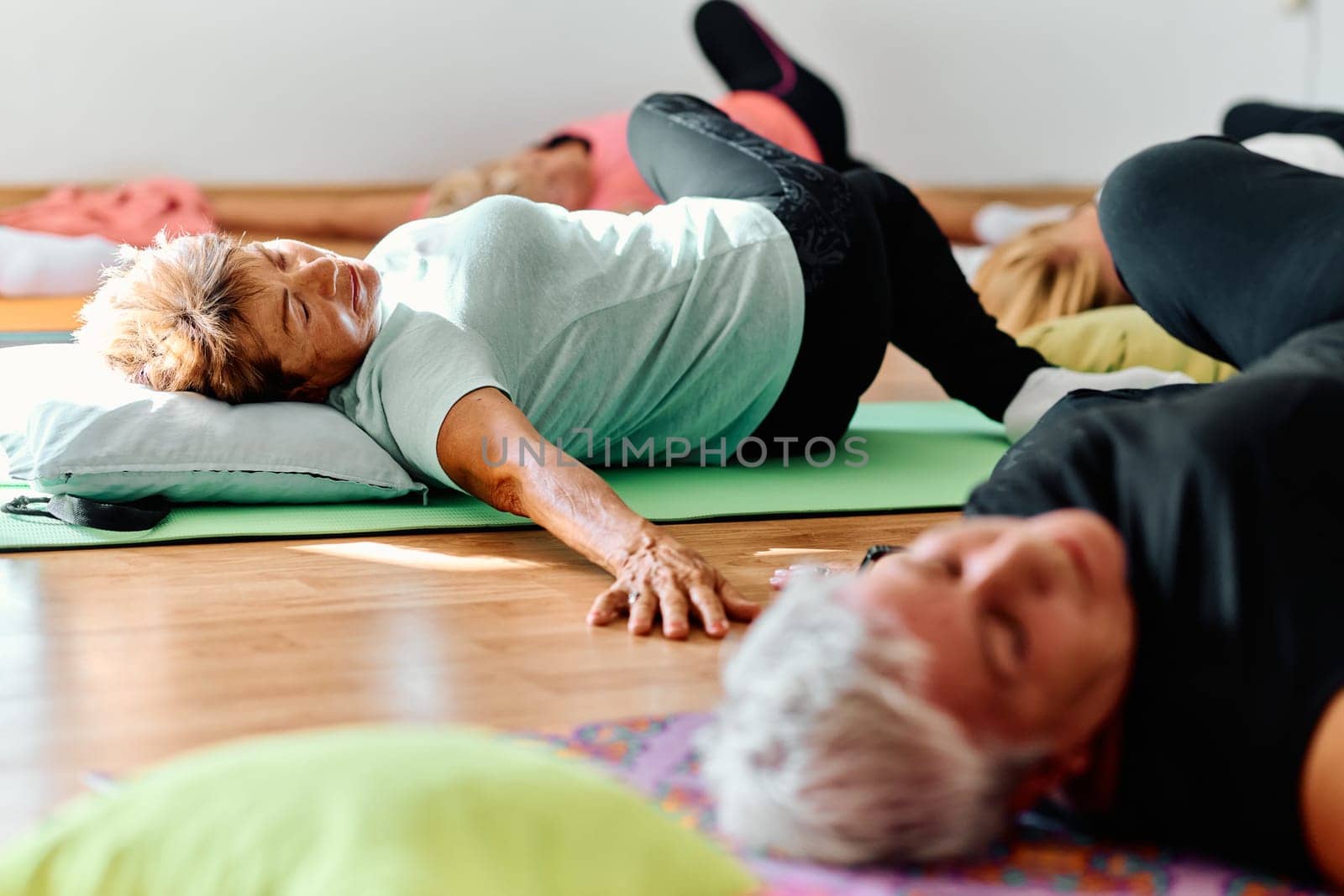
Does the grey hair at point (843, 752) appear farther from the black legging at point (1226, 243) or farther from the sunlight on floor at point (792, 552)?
the sunlight on floor at point (792, 552)

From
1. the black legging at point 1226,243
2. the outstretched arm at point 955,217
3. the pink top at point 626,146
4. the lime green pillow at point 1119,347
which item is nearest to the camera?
the black legging at point 1226,243

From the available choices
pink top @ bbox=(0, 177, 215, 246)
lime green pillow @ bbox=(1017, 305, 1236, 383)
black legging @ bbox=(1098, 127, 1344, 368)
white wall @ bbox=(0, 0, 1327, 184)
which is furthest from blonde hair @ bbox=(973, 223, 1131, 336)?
pink top @ bbox=(0, 177, 215, 246)

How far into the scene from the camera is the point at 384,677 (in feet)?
4.95

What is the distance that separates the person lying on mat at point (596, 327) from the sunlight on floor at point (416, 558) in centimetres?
8

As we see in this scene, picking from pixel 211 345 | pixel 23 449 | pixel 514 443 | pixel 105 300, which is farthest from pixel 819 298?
pixel 23 449

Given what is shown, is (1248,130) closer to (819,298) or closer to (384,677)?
(819,298)

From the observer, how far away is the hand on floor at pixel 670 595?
66.2 inches

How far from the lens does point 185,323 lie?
217 cm

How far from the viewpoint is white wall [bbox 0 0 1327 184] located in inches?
182

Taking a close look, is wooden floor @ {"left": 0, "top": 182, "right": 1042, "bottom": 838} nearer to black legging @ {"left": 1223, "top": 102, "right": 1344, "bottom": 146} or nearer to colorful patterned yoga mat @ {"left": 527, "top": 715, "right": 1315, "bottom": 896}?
colorful patterned yoga mat @ {"left": 527, "top": 715, "right": 1315, "bottom": 896}

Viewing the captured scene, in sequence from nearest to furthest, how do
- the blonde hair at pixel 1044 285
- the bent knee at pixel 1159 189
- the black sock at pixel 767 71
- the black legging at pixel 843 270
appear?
the bent knee at pixel 1159 189, the black legging at pixel 843 270, the blonde hair at pixel 1044 285, the black sock at pixel 767 71

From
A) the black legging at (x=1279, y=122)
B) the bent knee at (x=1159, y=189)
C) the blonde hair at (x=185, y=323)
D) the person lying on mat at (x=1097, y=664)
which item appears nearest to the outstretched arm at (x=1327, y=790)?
the person lying on mat at (x=1097, y=664)

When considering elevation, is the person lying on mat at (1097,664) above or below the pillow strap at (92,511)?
above

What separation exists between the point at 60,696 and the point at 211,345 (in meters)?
0.82
